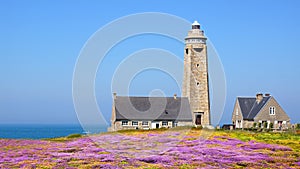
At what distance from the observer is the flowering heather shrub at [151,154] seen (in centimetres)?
2775

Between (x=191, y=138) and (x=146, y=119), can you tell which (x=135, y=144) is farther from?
(x=146, y=119)

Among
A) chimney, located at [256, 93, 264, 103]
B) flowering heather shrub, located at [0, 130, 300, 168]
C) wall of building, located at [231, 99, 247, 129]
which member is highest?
chimney, located at [256, 93, 264, 103]

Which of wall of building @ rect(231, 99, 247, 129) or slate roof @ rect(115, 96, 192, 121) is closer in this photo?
slate roof @ rect(115, 96, 192, 121)

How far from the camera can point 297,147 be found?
36.6 meters

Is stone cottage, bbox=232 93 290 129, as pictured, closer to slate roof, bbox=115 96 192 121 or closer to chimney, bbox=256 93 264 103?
chimney, bbox=256 93 264 103

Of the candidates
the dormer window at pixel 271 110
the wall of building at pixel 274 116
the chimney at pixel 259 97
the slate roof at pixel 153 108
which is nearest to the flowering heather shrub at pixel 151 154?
the slate roof at pixel 153 108

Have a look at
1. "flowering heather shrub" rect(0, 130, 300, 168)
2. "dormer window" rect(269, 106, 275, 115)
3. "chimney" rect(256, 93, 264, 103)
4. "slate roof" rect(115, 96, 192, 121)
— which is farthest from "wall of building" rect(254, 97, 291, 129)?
"flowering heather shrub" rect(0, 130, 300, 168)

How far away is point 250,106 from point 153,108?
1463 cm

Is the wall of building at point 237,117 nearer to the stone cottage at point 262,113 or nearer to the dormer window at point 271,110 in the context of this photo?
the stone cottage at point 262,113

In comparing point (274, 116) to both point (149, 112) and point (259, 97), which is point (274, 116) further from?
point (149, 112)

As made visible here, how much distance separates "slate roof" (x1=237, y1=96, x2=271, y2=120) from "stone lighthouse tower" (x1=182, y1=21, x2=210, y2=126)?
599cm

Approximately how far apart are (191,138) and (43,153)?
1491 cm

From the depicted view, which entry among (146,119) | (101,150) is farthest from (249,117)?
(101,150)

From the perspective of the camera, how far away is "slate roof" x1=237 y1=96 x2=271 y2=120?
2699 inches
